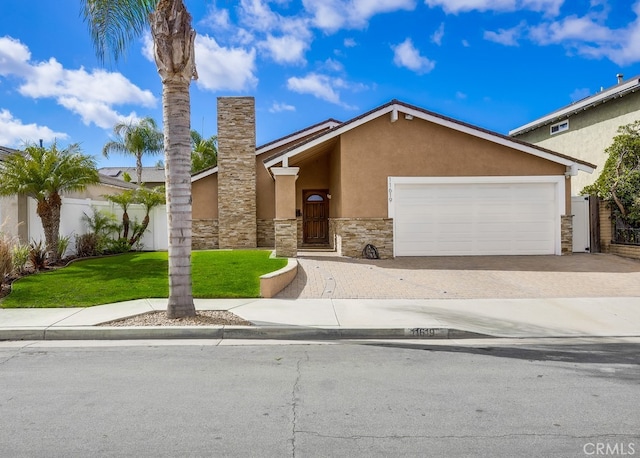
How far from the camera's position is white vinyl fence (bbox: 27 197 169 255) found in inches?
555

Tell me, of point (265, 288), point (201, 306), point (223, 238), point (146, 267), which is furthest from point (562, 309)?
point (223, 238)

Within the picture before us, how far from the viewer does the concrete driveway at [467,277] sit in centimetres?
1012

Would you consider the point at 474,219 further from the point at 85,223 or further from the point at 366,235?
the point at 85,223

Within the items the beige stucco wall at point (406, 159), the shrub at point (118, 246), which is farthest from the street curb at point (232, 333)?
the shrub at point (118, 246)

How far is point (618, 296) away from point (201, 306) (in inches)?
357

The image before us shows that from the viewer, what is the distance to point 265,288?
31.4 feet

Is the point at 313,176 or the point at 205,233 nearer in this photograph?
the point at 205,233

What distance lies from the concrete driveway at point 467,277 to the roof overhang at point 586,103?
7167mm

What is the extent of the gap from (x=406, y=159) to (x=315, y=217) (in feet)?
23.7

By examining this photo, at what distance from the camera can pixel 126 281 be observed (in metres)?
10.7

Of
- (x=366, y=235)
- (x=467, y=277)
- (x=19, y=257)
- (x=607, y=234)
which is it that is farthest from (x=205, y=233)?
(x=607, y=234)

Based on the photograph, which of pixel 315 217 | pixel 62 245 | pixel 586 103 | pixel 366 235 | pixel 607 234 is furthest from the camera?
pixel 315 217

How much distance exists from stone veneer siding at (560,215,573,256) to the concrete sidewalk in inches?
232

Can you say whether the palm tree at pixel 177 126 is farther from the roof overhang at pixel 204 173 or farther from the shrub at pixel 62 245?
the roof overhang at pixel 204 173
